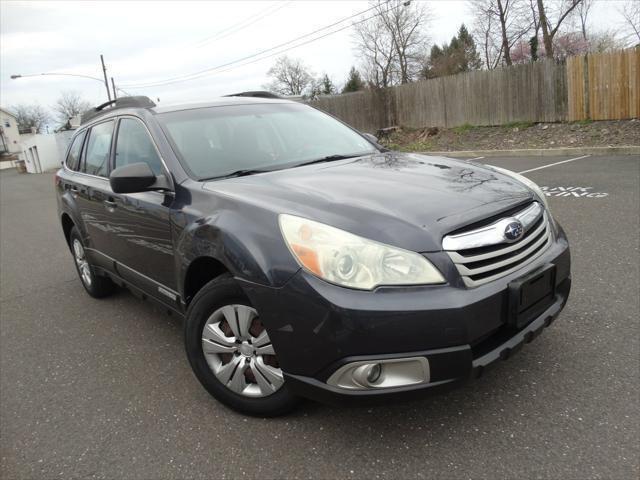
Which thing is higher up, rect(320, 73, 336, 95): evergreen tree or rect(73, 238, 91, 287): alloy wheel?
rect(320, 73, 336, 95): evergreen tree

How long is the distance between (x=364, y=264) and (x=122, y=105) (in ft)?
9.49

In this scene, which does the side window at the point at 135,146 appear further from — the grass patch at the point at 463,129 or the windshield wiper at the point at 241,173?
the grass patch at the point at 463,129

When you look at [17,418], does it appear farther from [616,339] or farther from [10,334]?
[616,339]

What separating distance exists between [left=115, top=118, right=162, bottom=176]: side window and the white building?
295 ft

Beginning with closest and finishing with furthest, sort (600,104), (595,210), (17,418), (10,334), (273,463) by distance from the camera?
(273,463), (17,418), (10,334), (595,210), (600,104)

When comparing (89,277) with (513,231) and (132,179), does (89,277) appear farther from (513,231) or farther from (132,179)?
(513,231)

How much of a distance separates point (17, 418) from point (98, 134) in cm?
238

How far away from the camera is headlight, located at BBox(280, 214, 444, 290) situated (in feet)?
6.63

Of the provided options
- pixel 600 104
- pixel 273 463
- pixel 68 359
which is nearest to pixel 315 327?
pixel 273 463

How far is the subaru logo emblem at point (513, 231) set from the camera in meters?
2.24

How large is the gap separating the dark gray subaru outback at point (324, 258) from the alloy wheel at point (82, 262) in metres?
1.43

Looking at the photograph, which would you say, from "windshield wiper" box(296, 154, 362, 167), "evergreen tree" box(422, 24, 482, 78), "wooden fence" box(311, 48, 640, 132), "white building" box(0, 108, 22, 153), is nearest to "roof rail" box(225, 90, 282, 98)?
"windshield wiper" box(296, 154, 362, 167)

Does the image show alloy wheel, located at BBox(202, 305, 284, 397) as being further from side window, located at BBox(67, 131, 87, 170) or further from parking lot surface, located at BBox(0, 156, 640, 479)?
side window, located at BBox(67, 131, 87, 170)

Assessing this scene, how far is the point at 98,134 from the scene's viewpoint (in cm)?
429
